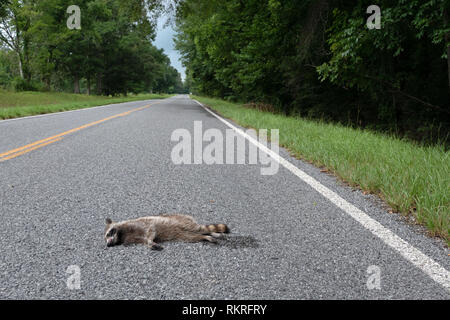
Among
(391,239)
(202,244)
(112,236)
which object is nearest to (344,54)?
(391,239)

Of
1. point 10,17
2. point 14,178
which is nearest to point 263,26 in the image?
point 14,178

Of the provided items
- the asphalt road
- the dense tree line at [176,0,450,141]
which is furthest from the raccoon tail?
the dense tree line at [176,0,450,141]

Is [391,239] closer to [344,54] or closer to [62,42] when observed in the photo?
[344,54]

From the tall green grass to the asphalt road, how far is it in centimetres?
20

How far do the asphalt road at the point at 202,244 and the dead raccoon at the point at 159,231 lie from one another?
0.07m

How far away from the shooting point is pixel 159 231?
2.75 meters

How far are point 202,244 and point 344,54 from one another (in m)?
7.47

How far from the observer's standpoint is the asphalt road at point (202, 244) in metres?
2.02

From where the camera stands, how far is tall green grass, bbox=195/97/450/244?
125 inches

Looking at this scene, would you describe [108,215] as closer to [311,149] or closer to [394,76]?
[311,149]

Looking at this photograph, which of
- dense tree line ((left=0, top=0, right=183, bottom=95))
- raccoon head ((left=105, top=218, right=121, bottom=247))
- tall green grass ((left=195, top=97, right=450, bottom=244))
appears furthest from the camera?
dense tree line ((left=0, top=0, right=183, bottom=95))

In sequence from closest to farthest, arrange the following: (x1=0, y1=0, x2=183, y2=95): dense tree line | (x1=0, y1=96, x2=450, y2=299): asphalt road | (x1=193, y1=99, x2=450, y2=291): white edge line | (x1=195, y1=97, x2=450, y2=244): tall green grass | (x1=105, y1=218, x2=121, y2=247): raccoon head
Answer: (x1=0, y1=96, x2=450, y2=299): asphalt road → (x1=193, y1=99, x2=450, y2=291): white edge line → (x1=105, y1=218, x2=121, y2=247): raccoon head → (x1=195, y1=97, x2=450, y2=244): tall green grass → (x1=0, y1=0, x2=183, y2=95): dense tree line

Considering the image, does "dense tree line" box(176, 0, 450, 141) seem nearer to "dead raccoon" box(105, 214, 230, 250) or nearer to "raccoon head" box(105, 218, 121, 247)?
"dead raccoon" box(105, 214, 230, 250)

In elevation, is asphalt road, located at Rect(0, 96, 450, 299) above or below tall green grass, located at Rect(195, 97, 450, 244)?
below
